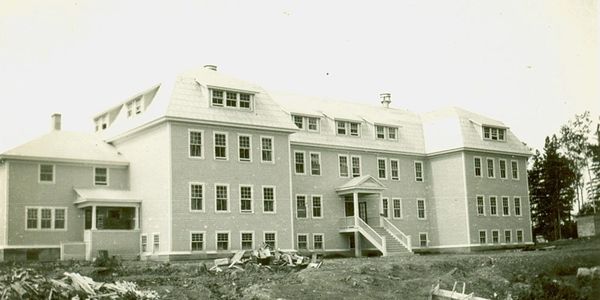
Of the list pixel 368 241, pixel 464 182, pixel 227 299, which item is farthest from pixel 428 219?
pixel 227 299

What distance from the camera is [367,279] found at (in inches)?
869

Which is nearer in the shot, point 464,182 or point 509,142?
point 464,182

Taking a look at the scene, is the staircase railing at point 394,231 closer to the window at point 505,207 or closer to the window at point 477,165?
the window at point 477,165

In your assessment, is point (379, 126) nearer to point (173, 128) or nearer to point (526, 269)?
point (173, 128)

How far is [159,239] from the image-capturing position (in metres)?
32.7

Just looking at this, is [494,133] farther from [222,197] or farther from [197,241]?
[197,241]

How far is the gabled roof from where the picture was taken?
33625 mm

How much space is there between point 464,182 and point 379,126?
21.7 feet

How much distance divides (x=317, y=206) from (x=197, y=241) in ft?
32.3

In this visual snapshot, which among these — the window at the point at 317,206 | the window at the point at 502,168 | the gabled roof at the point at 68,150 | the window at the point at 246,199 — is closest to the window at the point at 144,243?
the gabled roof at the point at 68,150

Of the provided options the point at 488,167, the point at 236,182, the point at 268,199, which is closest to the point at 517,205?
the point at 488,167

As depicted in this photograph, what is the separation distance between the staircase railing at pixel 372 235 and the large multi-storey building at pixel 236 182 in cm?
8

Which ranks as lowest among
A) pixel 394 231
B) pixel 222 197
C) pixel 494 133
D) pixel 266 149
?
pixel 394 231

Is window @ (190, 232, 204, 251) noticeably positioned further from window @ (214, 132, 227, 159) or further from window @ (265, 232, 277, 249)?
window @ (214, 132, 227, 159)
